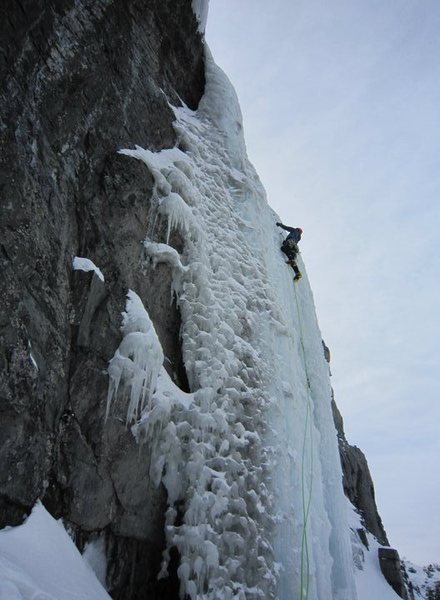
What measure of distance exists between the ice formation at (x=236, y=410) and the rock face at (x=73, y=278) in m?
0.27

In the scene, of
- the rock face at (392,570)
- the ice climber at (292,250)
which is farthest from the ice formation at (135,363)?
the rock face at (392,570)

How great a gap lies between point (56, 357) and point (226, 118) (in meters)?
6.27

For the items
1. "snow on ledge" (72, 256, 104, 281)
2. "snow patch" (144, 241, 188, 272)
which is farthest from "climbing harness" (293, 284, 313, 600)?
"snow on ledge" (72, 256, 104, 281)

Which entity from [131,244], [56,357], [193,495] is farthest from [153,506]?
[131,244]

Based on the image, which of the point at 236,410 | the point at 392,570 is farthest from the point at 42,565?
the point at 392,570

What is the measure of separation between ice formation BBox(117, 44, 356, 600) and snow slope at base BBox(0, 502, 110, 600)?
4.27 ft

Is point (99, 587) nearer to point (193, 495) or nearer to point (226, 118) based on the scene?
point (193, 495)

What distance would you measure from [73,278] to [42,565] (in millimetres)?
2611

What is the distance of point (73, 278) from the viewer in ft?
16.2

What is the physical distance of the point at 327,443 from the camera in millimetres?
7695

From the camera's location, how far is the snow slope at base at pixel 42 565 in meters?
2.77

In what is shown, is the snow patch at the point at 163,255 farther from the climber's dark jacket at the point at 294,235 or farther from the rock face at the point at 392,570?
the rock face at the point at 392,570

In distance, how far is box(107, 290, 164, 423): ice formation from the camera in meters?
4.97

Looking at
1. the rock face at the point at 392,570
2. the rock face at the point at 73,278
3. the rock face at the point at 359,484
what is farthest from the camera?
the rock face at the point at 359,484
